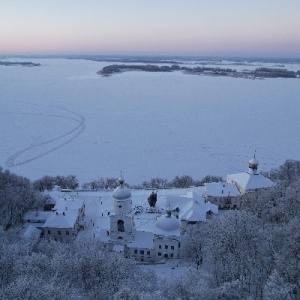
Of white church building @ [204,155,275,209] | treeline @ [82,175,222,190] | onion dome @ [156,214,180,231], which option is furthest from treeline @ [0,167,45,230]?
white church building @ [204,155,275,209]

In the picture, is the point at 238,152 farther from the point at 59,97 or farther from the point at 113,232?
the point at 59,97

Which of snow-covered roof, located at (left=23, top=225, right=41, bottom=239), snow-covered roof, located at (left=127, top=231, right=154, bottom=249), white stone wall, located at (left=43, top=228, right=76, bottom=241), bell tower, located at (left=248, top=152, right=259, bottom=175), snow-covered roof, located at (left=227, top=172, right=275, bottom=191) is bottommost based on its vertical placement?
white stone wall, located at (left=43, top=228, right=76, bottom=241)

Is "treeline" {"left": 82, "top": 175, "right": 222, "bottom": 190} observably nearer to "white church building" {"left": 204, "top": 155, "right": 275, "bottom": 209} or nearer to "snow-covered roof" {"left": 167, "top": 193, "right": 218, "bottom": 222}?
"white church building" {"left": 204, "top": 155, "right": 275, "bottom": 209}

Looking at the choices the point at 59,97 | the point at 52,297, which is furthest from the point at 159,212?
the point at 59,97

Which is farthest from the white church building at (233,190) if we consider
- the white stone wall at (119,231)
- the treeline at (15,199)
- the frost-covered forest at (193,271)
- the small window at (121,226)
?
the treeline at (15,199)

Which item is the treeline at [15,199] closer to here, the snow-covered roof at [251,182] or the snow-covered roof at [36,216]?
the snow-covered roof at [36,216]
